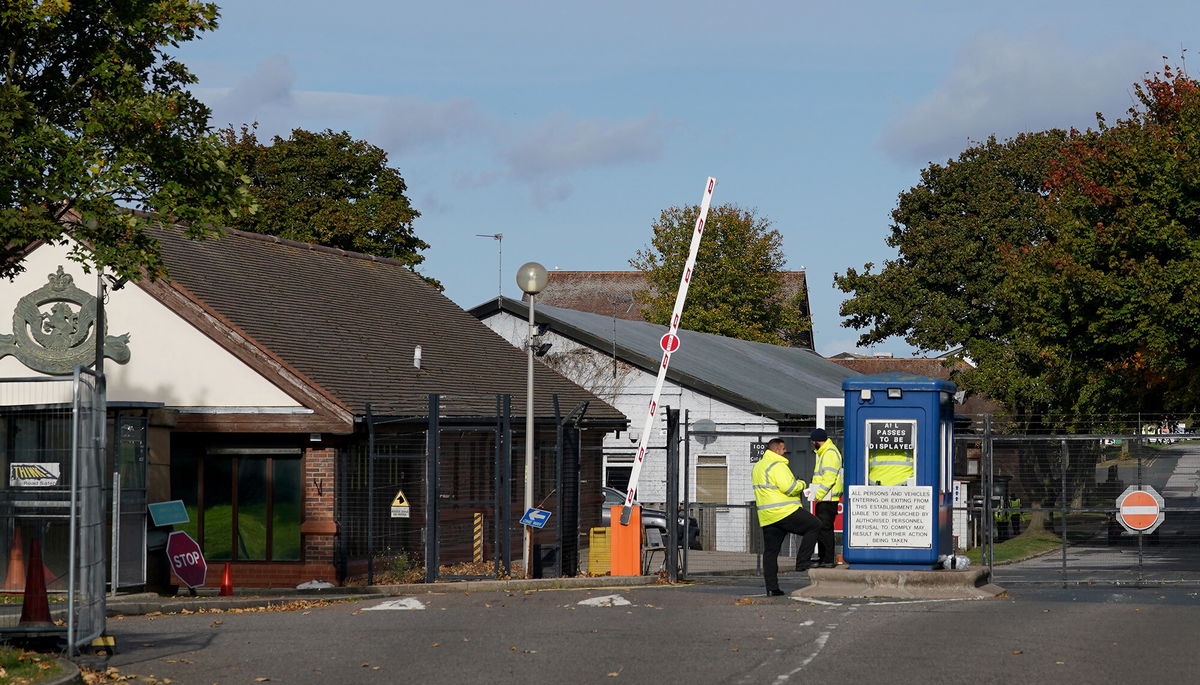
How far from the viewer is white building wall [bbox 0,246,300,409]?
24.4 m

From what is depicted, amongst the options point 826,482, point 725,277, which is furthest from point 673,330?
point 725,277

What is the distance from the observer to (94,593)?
470 inches

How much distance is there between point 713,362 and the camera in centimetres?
4125

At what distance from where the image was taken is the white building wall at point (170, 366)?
2444 centimetres

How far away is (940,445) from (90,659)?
9835 millimetres

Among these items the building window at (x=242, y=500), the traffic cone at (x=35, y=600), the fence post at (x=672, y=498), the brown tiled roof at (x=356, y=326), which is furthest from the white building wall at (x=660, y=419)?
the traffic cone at (x=35, y=600)

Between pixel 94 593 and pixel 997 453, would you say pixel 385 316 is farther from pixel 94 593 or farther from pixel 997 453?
pixel 997 453

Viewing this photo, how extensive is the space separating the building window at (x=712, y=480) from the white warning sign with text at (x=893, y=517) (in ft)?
57.8

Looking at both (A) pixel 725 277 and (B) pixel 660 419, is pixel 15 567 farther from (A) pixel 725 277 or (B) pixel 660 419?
(A) pixel 725 277

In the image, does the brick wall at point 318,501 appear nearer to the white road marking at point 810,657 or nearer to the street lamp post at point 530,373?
the street lamp post at point 530,373

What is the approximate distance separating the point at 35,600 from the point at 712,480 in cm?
2419

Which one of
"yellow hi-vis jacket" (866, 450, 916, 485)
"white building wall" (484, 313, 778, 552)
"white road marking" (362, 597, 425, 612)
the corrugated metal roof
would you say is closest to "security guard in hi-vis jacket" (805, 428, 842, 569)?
"yellow hi-vis jacket" (866, 450, 916, 485)

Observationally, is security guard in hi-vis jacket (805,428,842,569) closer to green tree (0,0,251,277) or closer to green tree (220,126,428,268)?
green tree (0,0,251,277)

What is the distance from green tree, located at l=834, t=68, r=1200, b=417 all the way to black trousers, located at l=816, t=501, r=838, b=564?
826 cm
